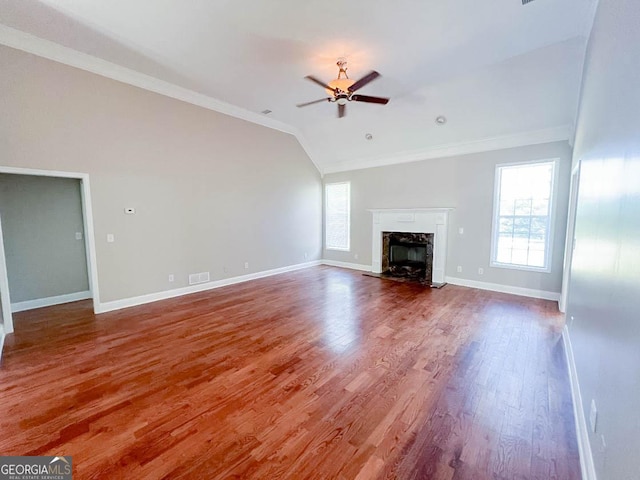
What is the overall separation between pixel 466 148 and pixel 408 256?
9.02 ft

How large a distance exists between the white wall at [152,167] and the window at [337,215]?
1555mm

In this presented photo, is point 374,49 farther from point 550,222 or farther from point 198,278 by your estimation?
point 198,278

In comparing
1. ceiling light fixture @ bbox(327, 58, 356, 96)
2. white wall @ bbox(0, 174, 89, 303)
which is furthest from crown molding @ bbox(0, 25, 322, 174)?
ceiling light fixture @ bbox(327, 58, 356, 96)

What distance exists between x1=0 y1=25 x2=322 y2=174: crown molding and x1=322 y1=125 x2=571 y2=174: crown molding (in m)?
2.79

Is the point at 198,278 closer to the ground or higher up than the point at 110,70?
closer to the ground

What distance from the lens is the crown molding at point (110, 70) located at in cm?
333

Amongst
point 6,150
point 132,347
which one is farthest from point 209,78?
point 132,347

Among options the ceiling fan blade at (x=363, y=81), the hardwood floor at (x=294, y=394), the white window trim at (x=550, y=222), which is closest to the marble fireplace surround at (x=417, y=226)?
the white window trim at (x=550, y=222)

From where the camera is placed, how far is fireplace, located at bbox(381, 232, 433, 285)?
236 inches

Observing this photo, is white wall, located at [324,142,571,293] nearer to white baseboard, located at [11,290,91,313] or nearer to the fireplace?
the fireplace

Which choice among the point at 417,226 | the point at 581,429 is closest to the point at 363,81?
the point at 417,226

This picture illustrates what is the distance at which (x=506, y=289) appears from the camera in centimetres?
510

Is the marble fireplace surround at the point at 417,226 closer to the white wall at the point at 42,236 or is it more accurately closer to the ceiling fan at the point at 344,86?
the ceiling fan at the point at 344,86

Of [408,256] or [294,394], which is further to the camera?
[408,256]
